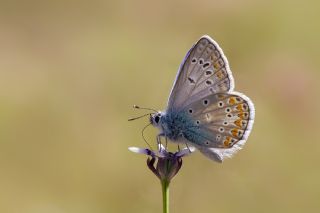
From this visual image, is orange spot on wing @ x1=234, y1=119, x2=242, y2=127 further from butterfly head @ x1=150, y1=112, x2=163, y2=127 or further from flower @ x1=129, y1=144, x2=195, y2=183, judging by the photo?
butterfly head @ x1=150, y1=112, x2=163, y2=127

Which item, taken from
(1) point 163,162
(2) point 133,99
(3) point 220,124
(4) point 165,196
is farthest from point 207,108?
(2) point 133,99

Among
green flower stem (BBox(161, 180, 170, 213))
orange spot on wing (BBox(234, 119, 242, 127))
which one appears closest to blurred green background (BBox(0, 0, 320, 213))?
orange spot on wing (BBox(234, 119, 242, 127))

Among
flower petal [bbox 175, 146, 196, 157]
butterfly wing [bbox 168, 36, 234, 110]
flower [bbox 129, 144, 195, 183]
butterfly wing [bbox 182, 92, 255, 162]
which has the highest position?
butterfly wing [bbox 168, 36, 234, 110]

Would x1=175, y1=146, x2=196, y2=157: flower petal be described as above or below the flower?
above

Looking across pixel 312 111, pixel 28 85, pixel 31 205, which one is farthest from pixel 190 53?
pixel 28 85

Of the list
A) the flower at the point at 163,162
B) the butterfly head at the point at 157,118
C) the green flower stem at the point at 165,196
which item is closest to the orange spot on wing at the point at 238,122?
Answer: the flower at the point at 163,162

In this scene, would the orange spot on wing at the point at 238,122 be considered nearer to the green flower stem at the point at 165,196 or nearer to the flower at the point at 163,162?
the flower at the point at 163,162

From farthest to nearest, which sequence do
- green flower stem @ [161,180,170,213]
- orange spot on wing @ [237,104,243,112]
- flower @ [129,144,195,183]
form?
orange spot on wing @ [237,104,243,112] → flower @ [129,144,195,183] → green flower stem @ [161,180,170,213]
